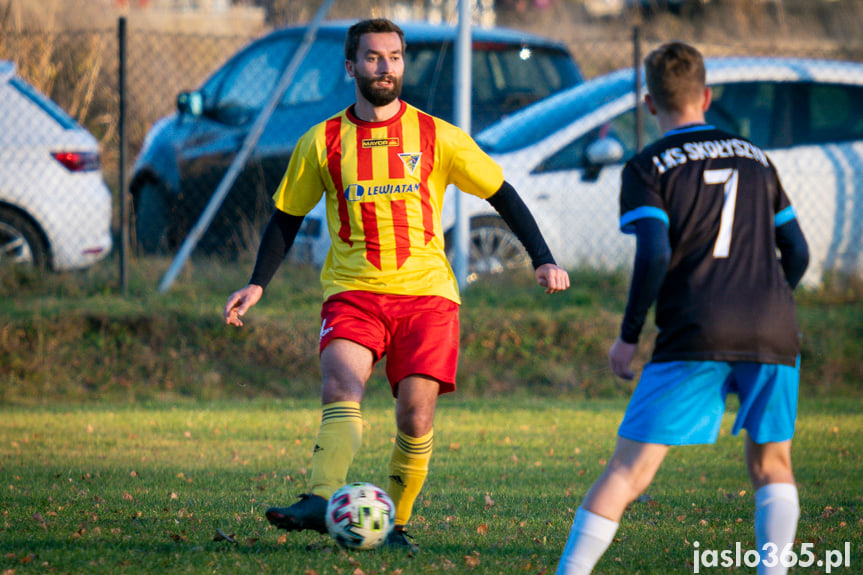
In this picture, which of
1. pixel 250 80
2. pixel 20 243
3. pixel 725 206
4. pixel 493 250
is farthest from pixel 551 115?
pixel 725 206

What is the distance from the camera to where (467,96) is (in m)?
8.83

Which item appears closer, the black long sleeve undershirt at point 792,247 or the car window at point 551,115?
the black long sleeve undershirt at point 792,247

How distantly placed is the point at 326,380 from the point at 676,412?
1415 millimetres

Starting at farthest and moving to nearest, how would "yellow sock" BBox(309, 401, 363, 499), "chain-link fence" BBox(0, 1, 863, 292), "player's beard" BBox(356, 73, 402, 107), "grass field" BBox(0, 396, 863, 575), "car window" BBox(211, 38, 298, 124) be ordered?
"car window" BBox(211, 38, 298, 124), "chain-link fence" BBox(0, 1, 863, 292), "player's beard" BBox(356, 73, 402, 107), "grass field" BBox(0, 396, 863, 575), "yellow sock" BBox(309, 401, 363, 499)

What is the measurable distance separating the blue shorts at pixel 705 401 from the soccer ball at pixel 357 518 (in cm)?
102

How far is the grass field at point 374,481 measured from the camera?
154 inches

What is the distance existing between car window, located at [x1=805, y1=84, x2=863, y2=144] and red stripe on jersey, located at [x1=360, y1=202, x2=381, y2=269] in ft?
Answer: 21.4

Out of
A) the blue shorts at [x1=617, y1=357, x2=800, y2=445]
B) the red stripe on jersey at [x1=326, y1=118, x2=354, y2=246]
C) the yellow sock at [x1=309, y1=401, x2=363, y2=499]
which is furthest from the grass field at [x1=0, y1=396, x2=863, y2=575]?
the red stripe on jersey at [x1=326, y1=118, x2=354, y2=246]

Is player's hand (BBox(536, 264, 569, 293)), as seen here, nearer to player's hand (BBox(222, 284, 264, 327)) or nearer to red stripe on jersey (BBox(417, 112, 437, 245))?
red stripe on jersey (BBox(417, 112, 437, 245))

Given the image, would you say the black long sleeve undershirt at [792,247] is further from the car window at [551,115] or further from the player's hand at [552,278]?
the car window at [551,115]

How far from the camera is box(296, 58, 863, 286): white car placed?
8828 mm

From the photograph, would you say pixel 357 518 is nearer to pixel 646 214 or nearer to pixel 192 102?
pixel 646 214

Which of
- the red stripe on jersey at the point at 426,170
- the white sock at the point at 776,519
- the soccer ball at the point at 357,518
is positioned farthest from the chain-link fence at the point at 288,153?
the white sock at the point at 776,519

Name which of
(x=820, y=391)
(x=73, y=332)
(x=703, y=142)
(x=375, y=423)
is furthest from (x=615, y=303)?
(x=703, y=142)
